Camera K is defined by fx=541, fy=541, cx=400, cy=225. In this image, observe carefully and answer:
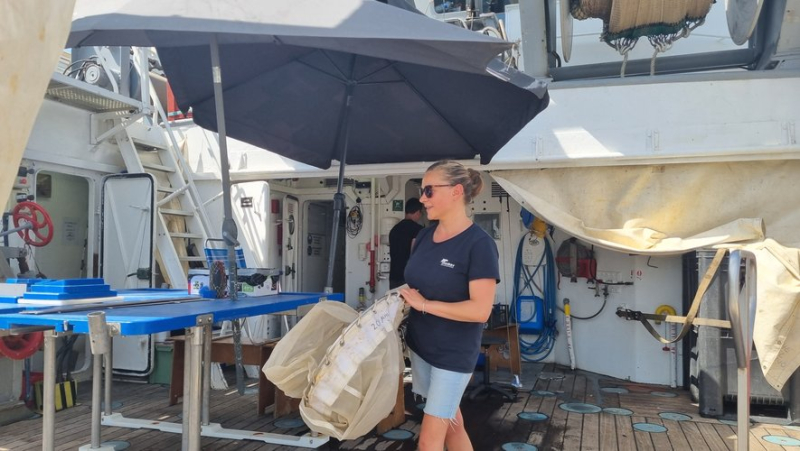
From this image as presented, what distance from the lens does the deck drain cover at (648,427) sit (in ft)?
13.2

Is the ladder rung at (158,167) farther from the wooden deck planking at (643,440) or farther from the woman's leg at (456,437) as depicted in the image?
the wooden deck planking at (643,440)

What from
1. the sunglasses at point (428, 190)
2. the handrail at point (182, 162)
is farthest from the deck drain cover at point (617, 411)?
the handrail at point (182, 162)

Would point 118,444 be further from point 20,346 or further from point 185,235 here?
point 185,235

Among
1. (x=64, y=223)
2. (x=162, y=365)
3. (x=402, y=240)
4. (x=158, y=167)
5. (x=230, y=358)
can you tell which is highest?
(x=158, y=167)

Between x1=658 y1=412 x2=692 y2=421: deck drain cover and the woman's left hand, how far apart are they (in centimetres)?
318

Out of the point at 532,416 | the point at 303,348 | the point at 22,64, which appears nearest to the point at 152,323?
the point at 303,348

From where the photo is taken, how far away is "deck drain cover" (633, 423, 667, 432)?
402cm

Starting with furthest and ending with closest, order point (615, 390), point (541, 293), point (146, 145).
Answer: point (541, 293) < point (146, 145) < point (615, 390)

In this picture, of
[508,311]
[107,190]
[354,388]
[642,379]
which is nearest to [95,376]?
[354,388]

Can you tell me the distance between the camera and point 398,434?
3859 millimetres

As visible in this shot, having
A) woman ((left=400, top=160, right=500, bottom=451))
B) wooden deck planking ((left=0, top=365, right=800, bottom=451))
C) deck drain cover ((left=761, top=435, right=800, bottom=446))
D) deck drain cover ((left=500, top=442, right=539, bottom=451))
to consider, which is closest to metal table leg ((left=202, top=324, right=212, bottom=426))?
wooden deck planking ((left=0, top=365, right=800, bottom=451))

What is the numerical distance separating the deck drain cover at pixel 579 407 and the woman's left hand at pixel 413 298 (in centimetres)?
289

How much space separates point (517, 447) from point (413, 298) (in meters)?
1.93

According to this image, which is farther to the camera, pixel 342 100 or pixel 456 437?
pixel 342 100
